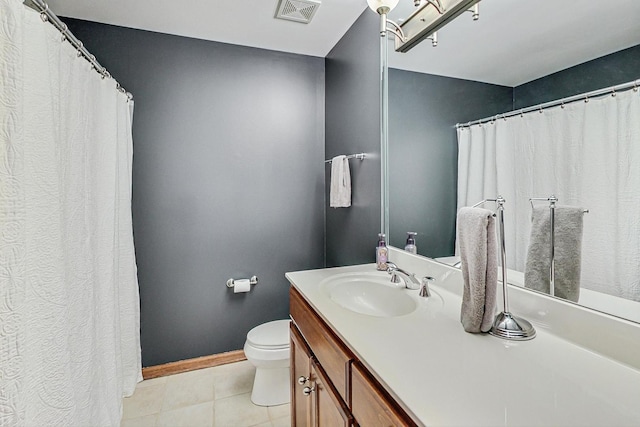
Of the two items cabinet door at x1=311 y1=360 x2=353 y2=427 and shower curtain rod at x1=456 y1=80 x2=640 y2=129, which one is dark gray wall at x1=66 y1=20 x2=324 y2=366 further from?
shower curtain rod at x1=456 y1=80 x2=640 y2=129

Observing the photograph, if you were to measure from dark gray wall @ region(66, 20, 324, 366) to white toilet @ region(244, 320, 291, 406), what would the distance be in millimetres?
493

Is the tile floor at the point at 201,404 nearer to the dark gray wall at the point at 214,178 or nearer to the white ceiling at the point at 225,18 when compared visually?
the dark gray wall at the point at 214,178

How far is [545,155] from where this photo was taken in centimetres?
94

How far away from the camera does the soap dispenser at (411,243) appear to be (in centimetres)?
151

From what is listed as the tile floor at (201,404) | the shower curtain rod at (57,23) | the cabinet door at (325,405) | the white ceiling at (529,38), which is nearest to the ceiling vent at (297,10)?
the white ceiling at (529,38)

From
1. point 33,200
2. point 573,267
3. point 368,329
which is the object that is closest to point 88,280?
point 33,200

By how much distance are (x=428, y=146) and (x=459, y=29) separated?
0.48 metres

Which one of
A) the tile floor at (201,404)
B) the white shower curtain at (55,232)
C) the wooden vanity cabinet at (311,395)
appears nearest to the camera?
the white shower curtain at (55,232)

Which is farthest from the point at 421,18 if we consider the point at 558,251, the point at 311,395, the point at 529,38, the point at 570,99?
the point at 311,395

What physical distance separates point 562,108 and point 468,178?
15.2 inches

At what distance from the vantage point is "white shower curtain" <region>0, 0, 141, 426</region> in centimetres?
82

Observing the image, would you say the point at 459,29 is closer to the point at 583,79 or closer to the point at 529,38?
the point at 529,38

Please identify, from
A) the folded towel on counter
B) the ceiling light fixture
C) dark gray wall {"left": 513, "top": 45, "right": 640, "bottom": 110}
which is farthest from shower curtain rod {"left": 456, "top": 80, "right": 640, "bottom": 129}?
the folded towel on counter

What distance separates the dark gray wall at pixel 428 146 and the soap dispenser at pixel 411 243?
3cm
